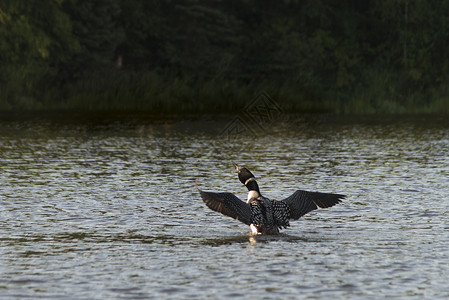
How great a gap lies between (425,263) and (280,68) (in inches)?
2053

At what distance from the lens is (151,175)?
2211 cm

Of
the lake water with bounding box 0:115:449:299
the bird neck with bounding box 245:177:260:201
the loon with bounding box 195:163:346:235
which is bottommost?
the lake water with bounding box 0:115:449:299

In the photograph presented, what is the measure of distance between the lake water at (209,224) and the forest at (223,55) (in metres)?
20.5

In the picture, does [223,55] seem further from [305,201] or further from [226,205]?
[226,205]

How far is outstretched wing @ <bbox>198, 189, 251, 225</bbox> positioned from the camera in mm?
13172

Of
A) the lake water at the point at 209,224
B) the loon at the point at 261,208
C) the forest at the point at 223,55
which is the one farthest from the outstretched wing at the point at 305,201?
the forest at the point at 223,55

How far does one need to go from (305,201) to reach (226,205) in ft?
4.23

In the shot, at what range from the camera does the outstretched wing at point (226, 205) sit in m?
13.2

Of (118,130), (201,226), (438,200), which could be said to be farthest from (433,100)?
(201,226)

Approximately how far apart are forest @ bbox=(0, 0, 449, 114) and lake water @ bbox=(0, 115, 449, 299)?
805 inches

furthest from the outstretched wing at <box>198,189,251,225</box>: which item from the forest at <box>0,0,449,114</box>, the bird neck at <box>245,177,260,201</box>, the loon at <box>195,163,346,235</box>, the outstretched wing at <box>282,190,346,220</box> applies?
the forest at <box>0,0,449,114</box>

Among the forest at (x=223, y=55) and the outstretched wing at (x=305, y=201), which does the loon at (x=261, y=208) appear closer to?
the outstretched wing at (x=305, y=201)

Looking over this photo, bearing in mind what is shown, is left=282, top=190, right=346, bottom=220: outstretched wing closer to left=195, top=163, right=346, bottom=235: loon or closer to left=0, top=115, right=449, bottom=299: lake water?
left=195, top=163, right=346, bottom=235: loon

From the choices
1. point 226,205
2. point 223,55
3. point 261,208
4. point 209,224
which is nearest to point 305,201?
point 261,208
